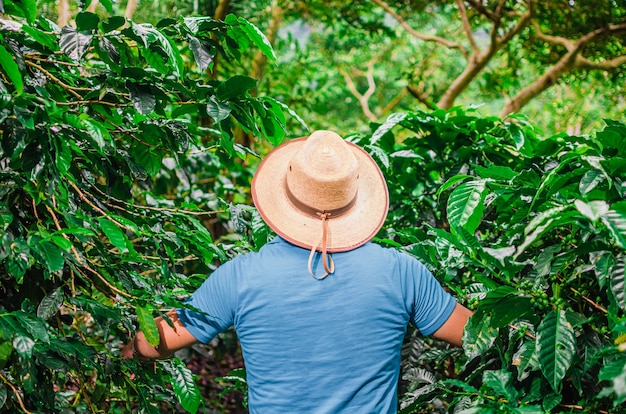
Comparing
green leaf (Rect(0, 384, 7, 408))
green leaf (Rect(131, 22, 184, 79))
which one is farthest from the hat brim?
green leaf (Rect(0, 384, 7, 408))

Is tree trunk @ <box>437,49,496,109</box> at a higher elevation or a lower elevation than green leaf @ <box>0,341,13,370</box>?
higher

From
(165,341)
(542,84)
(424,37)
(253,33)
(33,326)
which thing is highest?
(424,37)

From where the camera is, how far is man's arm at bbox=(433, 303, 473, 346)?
156 centimetres

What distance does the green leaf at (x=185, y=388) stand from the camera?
1.64 m

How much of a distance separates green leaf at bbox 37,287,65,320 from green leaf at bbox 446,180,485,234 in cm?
90

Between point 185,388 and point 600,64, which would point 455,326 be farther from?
point 600,64

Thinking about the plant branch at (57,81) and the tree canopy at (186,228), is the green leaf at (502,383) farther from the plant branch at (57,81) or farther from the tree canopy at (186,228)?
the plant branch at (57,81)

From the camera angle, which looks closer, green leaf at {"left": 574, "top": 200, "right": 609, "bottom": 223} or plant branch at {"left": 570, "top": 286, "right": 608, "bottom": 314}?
green leaf at {"left": 574, "top": 200, "right": 609, "bottom": 223}

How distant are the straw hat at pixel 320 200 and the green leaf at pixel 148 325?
0.35 meters

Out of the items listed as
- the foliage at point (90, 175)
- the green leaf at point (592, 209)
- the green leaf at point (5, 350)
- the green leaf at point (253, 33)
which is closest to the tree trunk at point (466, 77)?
the foliage at point (90, 175)

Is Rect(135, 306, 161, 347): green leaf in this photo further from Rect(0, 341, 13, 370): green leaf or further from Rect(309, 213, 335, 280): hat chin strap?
Rect(309, 213, 335, 280): hat chin strap

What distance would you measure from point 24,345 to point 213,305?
43cm

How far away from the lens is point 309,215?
1529mm

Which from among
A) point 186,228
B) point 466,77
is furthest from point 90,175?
point 466,77
